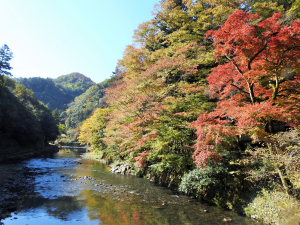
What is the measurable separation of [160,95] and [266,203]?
8222 millimetres

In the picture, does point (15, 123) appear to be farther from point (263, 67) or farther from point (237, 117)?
point (263, 67)

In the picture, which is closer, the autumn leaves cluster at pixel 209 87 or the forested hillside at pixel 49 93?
the autumn leaves cluster at pixel 209 87

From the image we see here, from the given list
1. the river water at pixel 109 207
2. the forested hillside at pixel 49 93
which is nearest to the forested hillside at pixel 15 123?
the river water at pixel 109 207

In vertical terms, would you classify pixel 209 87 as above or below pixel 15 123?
above

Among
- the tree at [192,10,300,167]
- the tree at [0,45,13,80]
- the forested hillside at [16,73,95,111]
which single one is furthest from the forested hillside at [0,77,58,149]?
the forested hillside at [16,73,95,111]

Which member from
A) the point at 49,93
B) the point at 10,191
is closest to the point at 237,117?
the point at 10,191

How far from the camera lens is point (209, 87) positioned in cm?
1071

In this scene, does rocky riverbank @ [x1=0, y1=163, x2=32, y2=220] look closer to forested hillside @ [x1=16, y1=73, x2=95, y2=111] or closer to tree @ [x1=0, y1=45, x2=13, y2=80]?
tree @ [x1=0, y1=45, x2=13, y2=80]

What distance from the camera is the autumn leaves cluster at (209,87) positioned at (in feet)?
22.9

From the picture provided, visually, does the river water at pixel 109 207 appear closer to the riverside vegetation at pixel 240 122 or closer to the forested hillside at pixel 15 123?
the riverside vegetation at pixel 240 122

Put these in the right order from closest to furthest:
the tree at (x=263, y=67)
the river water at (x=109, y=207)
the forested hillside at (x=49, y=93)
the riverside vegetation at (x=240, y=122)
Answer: the riverside vegetation at (x=240, y=122)
the tree at (x=263, y=67)
the river water at (x=109, y=207)
the forested hillside at (x=49, y=93)

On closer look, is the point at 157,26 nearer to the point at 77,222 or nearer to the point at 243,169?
the point at 243,169

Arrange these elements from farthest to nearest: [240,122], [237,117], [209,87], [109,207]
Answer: [209,87]
[109,207]
[237,117]
[240,122]

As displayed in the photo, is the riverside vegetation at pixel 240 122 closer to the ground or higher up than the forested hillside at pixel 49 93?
closer to the ground
